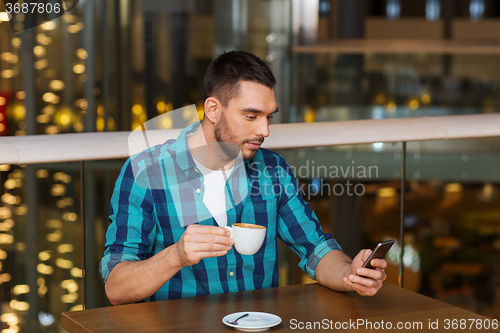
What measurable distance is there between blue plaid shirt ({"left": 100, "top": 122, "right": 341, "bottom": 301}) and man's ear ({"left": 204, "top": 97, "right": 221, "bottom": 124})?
0.06 meters

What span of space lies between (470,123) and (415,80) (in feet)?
22.2

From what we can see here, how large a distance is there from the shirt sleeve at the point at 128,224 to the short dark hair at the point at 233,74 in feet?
0.94

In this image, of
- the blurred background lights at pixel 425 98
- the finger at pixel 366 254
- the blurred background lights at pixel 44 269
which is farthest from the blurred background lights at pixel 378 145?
the blurred background lights at pixel 425 98

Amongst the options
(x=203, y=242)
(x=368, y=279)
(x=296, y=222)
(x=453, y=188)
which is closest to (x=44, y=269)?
(x=296, y=222)

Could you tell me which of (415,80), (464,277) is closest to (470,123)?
(415,80)

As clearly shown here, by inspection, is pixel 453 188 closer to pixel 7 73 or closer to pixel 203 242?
pixel 7 73

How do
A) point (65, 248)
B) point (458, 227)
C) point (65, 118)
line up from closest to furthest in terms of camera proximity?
point (65, 248) < point (65, 118) < point (458, 227)

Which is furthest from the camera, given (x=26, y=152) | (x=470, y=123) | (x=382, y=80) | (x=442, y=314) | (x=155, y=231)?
(x=382, y=80)

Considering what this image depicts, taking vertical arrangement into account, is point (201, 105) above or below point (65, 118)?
above

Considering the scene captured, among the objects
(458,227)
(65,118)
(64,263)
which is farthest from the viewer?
(458,227)

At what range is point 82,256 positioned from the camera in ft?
5.49

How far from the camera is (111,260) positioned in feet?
4.28

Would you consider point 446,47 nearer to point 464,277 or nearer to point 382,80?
point 382,80

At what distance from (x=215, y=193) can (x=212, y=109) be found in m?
0.21
